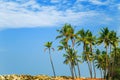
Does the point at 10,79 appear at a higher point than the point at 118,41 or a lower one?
lower

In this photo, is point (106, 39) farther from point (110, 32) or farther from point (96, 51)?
point (96, 51)

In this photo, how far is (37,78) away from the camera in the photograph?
4419 inches

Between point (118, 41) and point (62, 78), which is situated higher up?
point (118, 41)

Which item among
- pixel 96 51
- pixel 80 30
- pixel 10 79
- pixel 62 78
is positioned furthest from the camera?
pixel 96 51

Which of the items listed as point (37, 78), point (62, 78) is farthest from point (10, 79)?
point (62, 78)

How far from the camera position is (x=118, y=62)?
141 m

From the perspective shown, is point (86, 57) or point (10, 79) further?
point (86, 57)

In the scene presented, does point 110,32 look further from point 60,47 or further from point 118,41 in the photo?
point 60,47

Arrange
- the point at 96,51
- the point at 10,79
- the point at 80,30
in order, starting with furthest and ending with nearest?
the point at 96,51 → the point at 80,30 → the point at 10,79

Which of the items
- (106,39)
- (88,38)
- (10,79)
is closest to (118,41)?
(106,39)

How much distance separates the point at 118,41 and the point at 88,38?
51.7 ft

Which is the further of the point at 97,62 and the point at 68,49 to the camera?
the point at 97,62

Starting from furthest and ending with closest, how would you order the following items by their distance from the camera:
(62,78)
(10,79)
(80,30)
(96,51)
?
(96,51), (80,30), (62,78), (10,79)

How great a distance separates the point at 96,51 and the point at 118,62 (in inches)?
432
